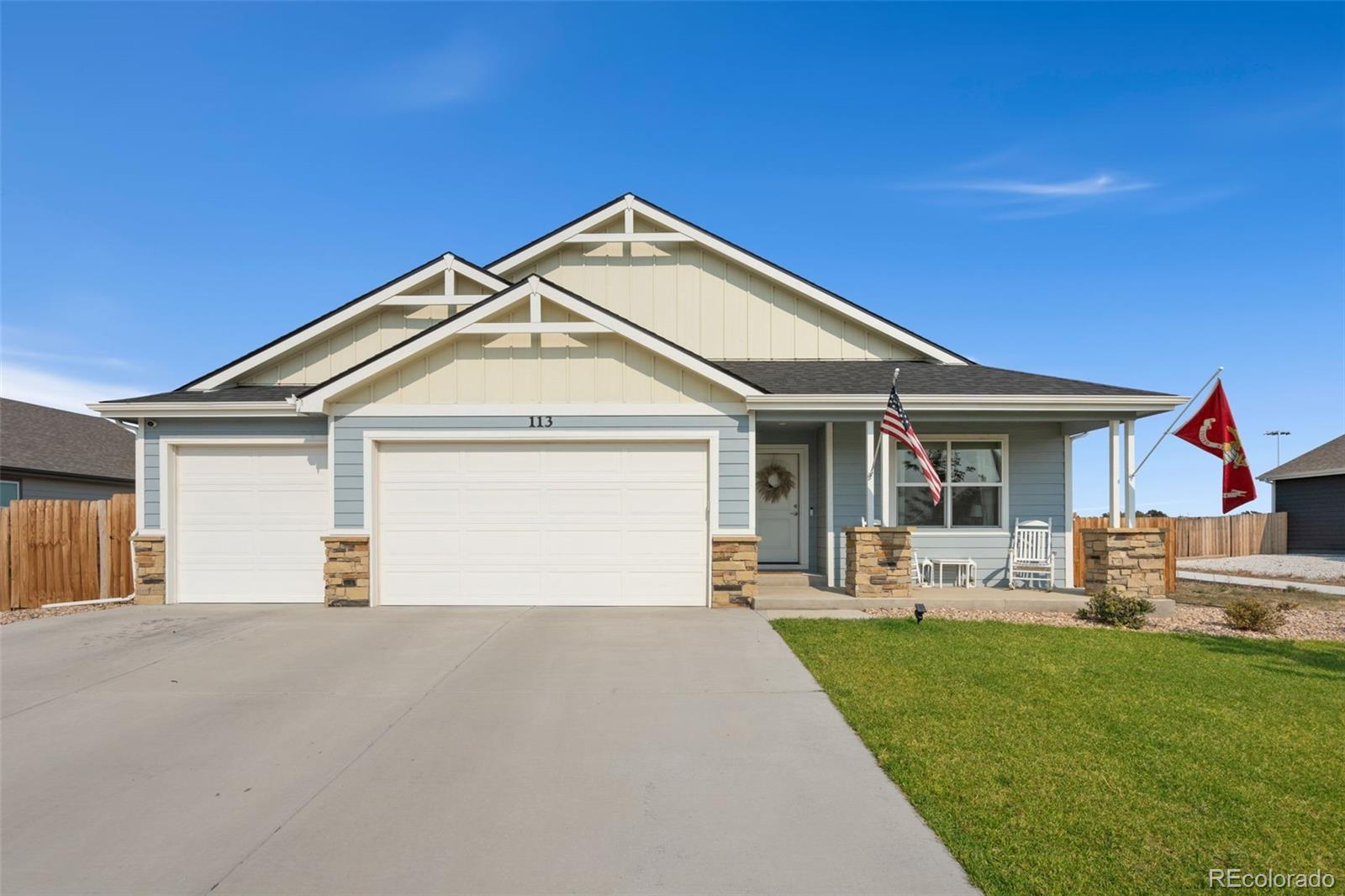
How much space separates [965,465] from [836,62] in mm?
7624

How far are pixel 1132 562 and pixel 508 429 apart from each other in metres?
Result: 8.91

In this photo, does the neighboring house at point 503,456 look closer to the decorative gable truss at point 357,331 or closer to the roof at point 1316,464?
the decorative gable truss at point 357,331

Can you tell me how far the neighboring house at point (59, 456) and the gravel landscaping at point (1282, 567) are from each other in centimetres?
2732

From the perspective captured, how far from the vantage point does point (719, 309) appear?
13531mm

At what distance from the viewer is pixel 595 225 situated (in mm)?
13492

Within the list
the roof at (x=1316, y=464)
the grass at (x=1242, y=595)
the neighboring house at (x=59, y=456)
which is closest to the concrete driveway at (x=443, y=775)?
the grass at (x=1242, y=595)

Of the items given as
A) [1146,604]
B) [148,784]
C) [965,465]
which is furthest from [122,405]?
[1146,604]

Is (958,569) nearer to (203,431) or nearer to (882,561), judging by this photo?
(882,561)

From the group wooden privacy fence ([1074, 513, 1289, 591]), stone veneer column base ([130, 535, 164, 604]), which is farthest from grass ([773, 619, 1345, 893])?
wooden privacy fence ([1074, 513, 1289, 591])

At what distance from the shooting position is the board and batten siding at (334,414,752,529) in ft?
33.6

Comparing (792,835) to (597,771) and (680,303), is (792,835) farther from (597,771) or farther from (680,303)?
(680,303)

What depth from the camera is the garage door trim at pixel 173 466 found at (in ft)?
35.0

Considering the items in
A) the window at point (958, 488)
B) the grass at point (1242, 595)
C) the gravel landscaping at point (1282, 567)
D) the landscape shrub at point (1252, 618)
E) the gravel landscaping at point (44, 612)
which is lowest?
the gravel landscaping at point (1282, 567)

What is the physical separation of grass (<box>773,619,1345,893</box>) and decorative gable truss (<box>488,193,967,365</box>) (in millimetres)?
6630
